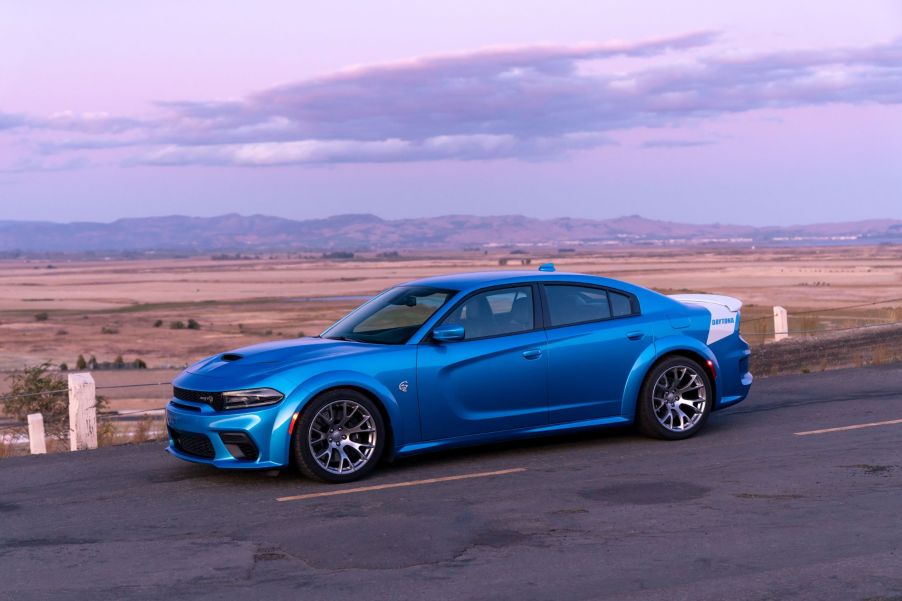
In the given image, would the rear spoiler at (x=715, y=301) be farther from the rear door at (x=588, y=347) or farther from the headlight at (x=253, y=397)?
the headlight at (x=253, y=397)

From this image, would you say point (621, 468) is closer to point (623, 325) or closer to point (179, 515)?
point (623, 325)

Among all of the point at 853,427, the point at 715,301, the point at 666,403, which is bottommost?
the point at 853,427

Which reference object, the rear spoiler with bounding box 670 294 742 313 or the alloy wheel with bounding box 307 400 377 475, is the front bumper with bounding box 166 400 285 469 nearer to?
the alloy wheel with bounding box 307 400 377 475

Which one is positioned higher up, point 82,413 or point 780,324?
point 82,413

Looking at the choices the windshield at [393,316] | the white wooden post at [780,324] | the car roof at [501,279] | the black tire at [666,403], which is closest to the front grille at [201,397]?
the windshield at [393,316]

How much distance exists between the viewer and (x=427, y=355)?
9070 millimetres

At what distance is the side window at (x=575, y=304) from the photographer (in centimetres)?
977

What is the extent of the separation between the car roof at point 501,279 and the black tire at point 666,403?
0.82 m

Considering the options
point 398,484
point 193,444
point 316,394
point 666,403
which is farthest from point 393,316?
point 666,403

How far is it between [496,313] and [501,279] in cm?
34

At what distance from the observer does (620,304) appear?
33.1 ft

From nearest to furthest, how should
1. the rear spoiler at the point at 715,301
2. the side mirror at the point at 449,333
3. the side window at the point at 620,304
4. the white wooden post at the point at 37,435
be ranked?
the side mirror at the point at 449,333
the side window at the point at 620,304
the rear spoiler at the point at 715,301
the white wooden post at the point at 37,435

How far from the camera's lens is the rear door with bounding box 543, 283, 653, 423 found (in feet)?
31.5

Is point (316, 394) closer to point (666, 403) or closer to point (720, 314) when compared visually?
point (666, 403)
